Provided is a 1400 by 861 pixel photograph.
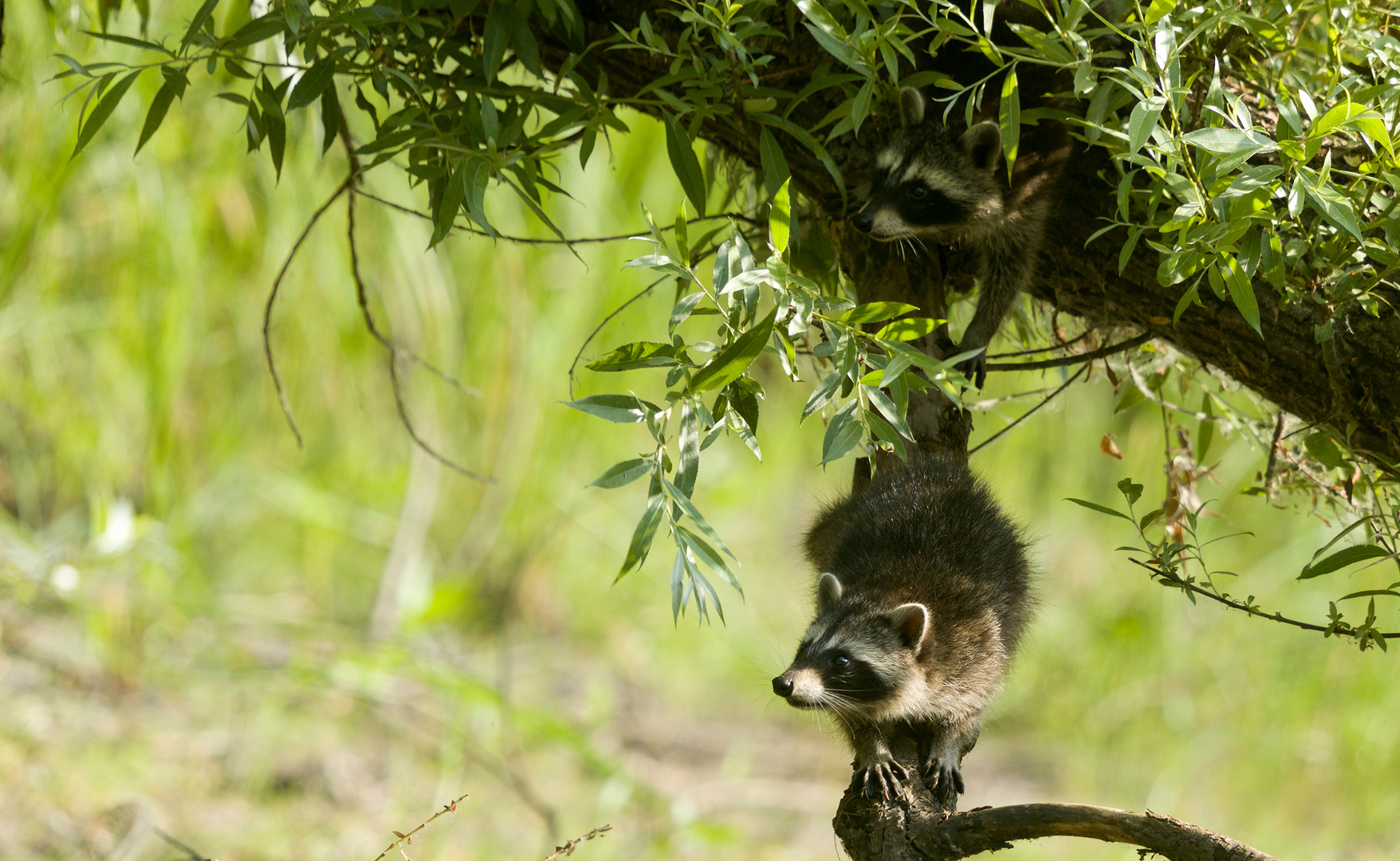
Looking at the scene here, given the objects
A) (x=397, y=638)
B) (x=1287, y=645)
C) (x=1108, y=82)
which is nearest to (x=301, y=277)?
(x=397, y=638)

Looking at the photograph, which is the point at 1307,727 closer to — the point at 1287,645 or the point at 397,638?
the point at 1287,645

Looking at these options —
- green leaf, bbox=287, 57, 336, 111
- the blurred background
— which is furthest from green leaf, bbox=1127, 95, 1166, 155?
the blurred background

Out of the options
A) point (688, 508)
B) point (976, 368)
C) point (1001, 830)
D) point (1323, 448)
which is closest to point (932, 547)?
point (976, 368)

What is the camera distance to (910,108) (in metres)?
3.07

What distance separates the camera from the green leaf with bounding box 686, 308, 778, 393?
188cm

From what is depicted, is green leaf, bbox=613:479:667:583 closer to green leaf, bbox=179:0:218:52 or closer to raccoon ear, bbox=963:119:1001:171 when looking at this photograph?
green leaf, bbox=179:0:218:52

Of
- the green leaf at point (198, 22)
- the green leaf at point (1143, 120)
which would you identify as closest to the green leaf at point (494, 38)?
the green leaf at point (198, 22)

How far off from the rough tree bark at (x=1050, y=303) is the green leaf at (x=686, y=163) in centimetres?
16

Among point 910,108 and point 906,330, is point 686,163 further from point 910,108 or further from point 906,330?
point 910,108

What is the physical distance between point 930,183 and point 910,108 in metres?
0.22

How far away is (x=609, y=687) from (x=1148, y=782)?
11.7ft

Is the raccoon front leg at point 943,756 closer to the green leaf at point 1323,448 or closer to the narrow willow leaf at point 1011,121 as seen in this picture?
the green leaf at point 1323,448

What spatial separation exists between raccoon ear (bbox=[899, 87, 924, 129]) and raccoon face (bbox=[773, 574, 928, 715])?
1.29 metres

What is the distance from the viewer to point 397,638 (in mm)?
5906
